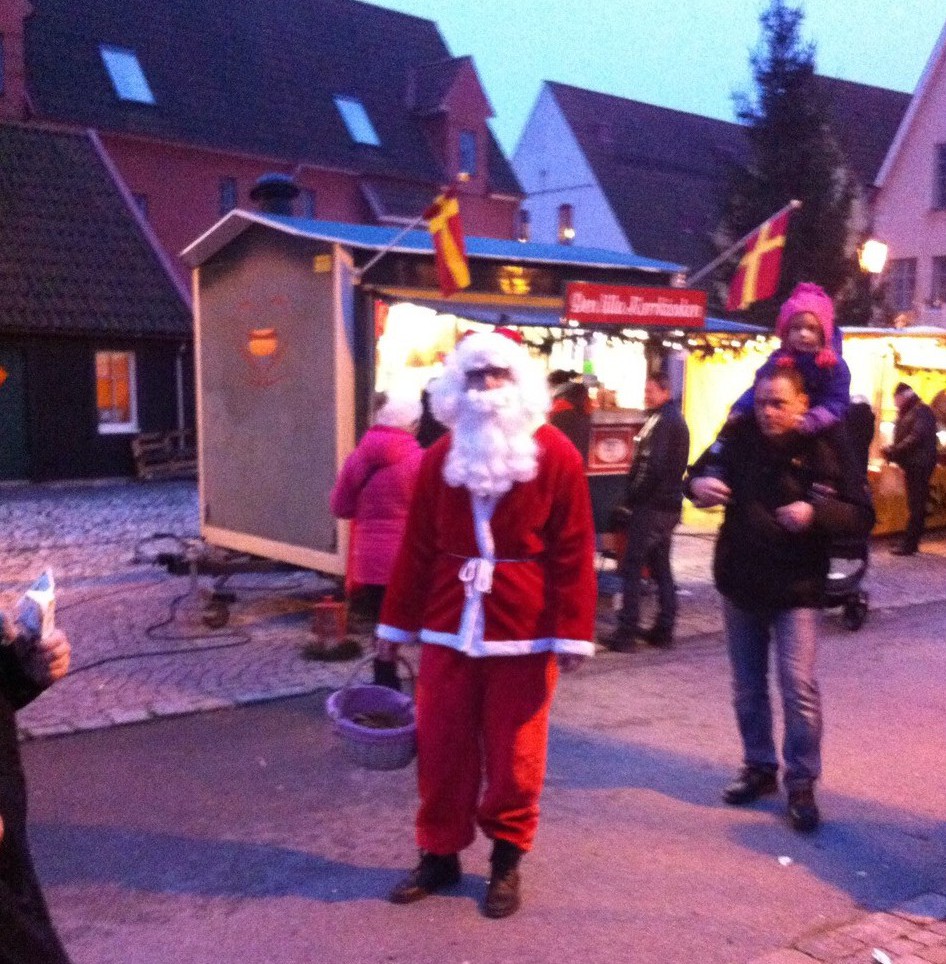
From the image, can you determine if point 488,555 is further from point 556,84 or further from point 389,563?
point 556,84

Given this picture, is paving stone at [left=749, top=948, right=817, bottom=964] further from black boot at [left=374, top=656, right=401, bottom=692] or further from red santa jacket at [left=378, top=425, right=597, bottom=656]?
black boot at [left=374, top=656, right=401, bottom=692]

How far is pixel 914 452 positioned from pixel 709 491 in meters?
8.45

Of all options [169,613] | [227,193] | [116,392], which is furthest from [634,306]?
[227,193]

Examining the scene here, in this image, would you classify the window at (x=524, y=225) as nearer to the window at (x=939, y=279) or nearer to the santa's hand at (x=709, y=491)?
the window at (x=939, y=279)

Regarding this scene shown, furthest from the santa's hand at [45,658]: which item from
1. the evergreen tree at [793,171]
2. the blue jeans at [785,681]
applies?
the evergreen tree at [793,171]

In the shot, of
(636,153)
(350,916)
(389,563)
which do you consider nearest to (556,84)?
(636,153)

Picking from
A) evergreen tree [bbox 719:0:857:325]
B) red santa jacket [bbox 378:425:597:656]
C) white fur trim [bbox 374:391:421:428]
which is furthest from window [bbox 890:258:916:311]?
red santa jacket [bbox 378:425:597:656]

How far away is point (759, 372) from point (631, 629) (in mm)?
3437

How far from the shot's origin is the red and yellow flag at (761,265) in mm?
9766

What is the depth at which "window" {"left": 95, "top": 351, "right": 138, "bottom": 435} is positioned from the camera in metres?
20.8

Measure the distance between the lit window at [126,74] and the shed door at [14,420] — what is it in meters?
8.52

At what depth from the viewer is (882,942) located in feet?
Answer: 12.8

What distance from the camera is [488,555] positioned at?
404 centimetres

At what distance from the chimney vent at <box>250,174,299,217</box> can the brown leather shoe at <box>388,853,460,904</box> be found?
7913mm
